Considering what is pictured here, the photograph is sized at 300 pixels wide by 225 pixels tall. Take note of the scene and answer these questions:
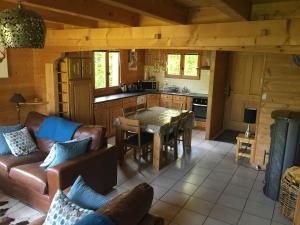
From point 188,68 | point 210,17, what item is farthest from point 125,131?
point 188,68

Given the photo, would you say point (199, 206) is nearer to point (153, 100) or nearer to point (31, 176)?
point (31, 176)

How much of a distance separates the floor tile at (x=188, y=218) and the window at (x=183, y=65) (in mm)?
4810

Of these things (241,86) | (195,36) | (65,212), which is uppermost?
(195,36)

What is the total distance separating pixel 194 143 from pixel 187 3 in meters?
3.87

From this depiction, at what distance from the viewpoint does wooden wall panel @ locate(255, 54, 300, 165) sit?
4250 millimetres

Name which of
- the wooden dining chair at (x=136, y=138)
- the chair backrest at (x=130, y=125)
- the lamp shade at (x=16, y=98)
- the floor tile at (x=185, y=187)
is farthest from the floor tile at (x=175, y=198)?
the lamp shade at (x=16, y=98)

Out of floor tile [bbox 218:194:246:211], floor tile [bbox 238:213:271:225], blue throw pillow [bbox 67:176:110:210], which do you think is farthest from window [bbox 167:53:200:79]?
blue throw pillow [bbox 67:176:110:210]

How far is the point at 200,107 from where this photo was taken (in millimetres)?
7027

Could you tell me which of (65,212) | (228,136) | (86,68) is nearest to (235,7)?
(65,212)

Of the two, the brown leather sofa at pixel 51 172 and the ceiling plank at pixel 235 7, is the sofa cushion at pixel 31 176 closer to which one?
the brown leather sofa at pixel 51 172

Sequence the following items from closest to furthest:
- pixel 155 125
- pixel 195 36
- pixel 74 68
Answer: pixel 195 36, pixel 155 125, pixel 74 68

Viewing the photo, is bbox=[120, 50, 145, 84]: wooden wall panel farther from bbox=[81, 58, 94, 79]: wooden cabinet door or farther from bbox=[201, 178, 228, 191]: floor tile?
bbox=[201, 178, 228, 191]: floor tile

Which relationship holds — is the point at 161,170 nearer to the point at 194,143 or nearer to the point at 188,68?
the point at 194,143

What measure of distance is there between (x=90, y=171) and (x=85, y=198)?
1253 millimetres
